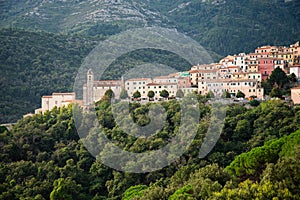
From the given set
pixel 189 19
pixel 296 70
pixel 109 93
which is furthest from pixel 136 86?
pixel 189 19

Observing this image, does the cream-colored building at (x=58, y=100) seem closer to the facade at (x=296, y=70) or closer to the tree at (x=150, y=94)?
the tree at (x=150, y=94)

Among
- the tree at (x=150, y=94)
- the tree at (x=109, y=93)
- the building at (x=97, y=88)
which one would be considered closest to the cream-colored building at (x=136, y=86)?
the building at (x=97, y=88)

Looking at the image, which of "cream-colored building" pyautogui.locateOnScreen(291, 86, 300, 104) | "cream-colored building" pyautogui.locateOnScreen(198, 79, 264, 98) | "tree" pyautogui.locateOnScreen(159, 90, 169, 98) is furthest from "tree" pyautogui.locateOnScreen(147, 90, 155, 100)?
"cream-colored building" pyautogui.locateOnScreen(291, 86, 300, 104)

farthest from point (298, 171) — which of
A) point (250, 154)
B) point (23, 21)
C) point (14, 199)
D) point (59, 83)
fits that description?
point (23, 21)

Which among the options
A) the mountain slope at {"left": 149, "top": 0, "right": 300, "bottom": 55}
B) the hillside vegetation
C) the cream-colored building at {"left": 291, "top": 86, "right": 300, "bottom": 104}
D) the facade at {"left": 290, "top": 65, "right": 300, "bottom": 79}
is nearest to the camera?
the cream-colored building at {"left": 291, "top": 86, "right": 300, "bottom": 104}

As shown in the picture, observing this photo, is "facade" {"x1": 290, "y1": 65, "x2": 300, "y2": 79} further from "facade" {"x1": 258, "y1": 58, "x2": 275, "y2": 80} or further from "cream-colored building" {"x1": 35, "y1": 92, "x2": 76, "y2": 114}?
"cream-colored building" {"x1": 35, "y1": 92, "x2": 76, "y2": 114}

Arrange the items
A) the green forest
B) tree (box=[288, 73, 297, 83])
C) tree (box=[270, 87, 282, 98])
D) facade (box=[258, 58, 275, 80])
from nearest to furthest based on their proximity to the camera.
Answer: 1. the green forest
2. tree (box=[270, 87, 282, 98])
3. tree (box=[288, 73, 297, 83])
4. facade (box=[258, 58, 275, 80])

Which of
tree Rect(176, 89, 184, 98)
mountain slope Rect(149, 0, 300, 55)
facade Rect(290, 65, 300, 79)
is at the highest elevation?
mountain slope Rect(149, 0, 300, 55)
